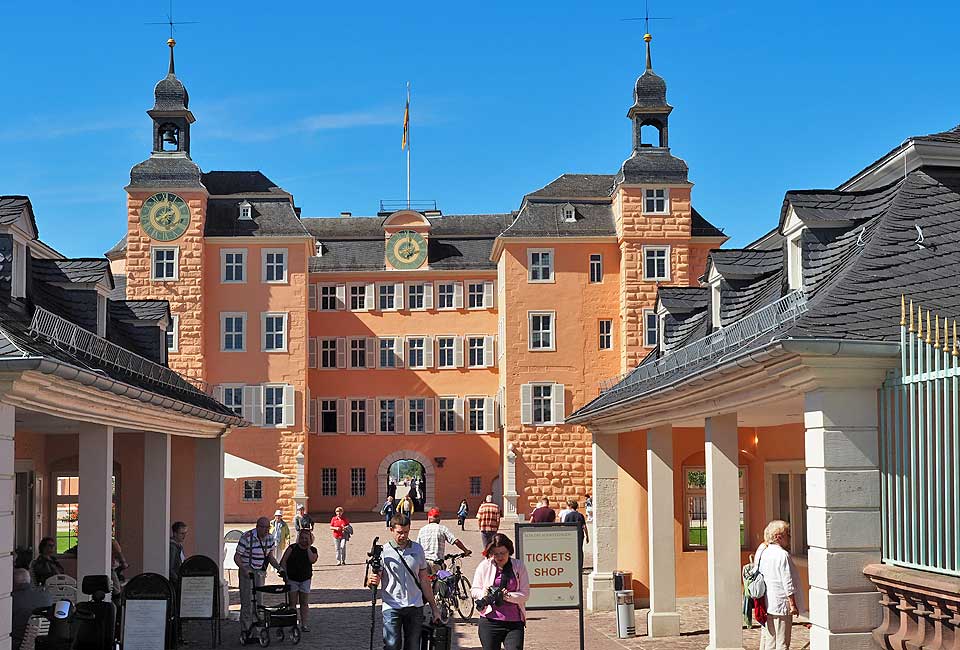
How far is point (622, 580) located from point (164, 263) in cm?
3237

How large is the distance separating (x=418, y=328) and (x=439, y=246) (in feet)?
11.6

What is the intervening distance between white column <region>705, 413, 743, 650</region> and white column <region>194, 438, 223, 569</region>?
9111 millimetres

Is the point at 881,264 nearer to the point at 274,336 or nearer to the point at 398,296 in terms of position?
the point at 274,336

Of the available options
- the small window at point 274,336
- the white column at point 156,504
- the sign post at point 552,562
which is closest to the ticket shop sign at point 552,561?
the sign post at point 552,562

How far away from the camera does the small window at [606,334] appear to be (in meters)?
48.0

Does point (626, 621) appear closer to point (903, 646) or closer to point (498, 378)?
point (903, 646)

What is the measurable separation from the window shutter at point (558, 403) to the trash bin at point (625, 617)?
30282 mm

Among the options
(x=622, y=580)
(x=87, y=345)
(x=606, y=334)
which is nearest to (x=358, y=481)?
(x=606, y=334)

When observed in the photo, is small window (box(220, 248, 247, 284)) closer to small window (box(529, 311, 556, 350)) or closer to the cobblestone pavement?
small window (box(529, 311, 556, 350))

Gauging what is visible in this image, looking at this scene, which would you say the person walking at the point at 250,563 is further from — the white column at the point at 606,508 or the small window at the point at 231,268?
the small window at the point at 231,268

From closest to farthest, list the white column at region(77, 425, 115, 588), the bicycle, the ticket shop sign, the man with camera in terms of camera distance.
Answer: the man with camera → the white column at region(77, 425, 115, 588) → the ticket shop sign → the bicycle

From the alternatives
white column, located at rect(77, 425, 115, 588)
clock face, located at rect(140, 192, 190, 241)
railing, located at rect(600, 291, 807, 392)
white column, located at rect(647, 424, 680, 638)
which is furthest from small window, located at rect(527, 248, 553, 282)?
white column, located at rect(77, 425, 115, 588)

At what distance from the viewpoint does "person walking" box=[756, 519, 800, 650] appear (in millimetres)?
11633

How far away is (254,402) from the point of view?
1893 inches
